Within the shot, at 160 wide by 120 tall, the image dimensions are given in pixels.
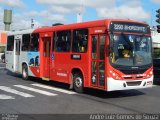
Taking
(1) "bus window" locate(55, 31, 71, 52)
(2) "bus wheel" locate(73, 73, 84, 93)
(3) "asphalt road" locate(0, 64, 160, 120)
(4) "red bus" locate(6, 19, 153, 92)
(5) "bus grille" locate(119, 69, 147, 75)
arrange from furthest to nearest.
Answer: (1) "bus window" locate(55, 31, 71, 52), (2) "bus wheel" locate(73, 73, 84, 93), (5) "bus grille" locate(119, 69, 147, 75), (4) "red bus" locate(6, 19, 153, 92), (3) "asphalt road" locate(0, 64, 160, 120)

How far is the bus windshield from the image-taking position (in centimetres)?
1326

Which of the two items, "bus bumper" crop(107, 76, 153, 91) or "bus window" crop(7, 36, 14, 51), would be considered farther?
"bus window" crop(7, 36, 14, 51)

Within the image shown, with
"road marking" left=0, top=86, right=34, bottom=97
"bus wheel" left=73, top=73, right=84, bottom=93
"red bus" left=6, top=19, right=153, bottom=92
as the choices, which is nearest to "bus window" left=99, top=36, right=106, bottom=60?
"red bus" left=6, top=19, right=153, bottom=92

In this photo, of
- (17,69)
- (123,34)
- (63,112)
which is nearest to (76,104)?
(63,112)

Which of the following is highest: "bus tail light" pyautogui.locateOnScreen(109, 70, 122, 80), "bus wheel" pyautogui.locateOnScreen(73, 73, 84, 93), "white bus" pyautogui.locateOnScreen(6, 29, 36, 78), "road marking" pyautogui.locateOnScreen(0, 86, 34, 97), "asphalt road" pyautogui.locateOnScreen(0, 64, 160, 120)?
"white bus" pyautogui.locateOnScreen(6, 29, 36, 78)

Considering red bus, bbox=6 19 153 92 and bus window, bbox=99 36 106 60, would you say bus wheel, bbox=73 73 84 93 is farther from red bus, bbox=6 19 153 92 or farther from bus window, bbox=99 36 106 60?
bus window, bbox=99 36 106 60

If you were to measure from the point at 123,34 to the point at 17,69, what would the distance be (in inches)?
375

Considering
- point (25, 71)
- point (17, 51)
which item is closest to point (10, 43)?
point (17, 51)

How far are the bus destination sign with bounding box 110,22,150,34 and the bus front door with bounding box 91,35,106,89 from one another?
20.9 inches

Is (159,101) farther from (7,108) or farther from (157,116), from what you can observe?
(7,108)

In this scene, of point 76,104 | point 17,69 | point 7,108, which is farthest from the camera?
point 17,69

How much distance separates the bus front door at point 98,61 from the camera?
13.4m

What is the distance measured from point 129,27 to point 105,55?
1.61m

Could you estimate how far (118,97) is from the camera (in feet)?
45.2
